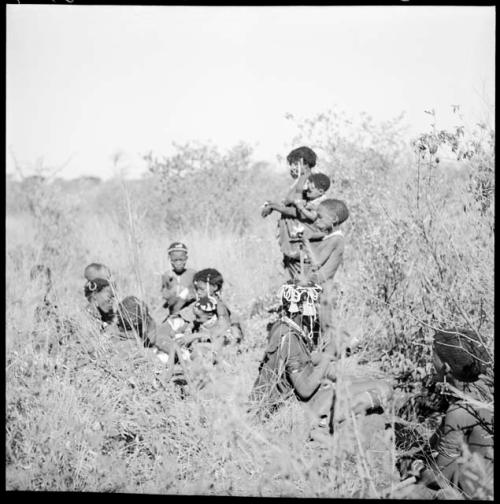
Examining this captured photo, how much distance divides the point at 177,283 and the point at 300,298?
6.51 feet

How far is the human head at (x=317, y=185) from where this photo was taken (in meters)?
5.54

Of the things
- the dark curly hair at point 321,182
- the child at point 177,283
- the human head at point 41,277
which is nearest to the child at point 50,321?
the human head at point 41,277

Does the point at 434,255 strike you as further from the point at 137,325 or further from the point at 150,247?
the point at 150,247

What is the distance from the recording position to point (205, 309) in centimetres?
513

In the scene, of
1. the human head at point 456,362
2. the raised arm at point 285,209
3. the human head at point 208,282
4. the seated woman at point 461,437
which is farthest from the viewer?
the raised arm at point 285,209

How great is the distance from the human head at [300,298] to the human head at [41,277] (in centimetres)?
244

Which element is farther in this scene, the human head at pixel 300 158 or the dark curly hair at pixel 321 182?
the human head at pixel 300 158

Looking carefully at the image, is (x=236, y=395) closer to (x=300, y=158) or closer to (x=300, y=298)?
(x=300, y=298)

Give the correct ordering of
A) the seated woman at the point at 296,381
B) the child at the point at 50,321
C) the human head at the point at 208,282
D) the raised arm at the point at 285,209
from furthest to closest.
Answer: the raised arm at the point at 285,209
the human head at the point at 208,282
the child at the point at 50,321
the seated woman at the point at 296,381

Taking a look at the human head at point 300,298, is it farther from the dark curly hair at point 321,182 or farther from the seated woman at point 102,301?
the seated woman at point 102,301

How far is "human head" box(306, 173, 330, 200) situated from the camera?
554 centimetres

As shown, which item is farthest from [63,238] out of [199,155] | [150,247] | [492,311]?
[492,311]

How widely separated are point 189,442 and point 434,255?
2027mm

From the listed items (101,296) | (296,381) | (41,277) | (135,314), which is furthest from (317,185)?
(41,277)
